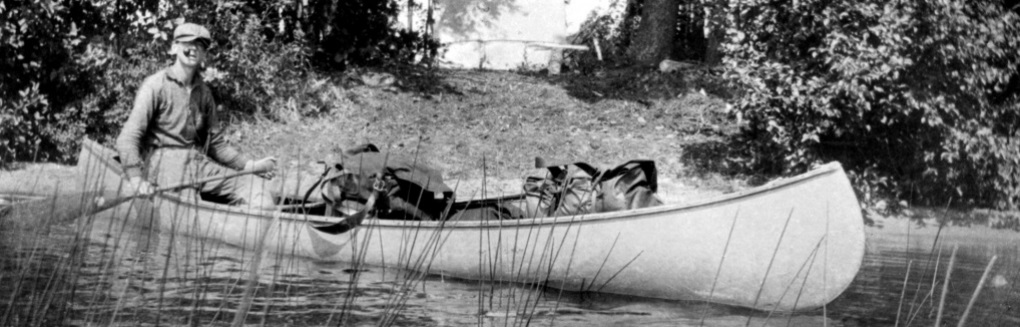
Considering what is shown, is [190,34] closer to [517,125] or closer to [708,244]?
[708,244]

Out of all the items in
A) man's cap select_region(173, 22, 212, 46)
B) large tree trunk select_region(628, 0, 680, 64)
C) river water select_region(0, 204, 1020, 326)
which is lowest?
river water select_region(0, 204, 1020, 326)

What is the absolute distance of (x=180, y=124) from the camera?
340 inches

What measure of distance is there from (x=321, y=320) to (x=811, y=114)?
6.86 meters

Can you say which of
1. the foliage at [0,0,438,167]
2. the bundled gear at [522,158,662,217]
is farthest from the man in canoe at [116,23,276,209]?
the foliage at [0,0,438,167]

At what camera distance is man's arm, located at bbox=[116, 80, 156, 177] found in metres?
8.23

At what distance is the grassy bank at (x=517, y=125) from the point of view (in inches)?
→ 519

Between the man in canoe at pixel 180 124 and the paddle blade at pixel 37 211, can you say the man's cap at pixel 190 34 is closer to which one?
the man in canoe at pixel 180 124

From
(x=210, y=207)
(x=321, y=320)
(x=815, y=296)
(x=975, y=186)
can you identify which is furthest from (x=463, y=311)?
(x=975, y=186)

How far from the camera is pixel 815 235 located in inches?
245

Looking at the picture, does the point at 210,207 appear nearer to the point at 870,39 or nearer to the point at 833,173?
the point at 833,173

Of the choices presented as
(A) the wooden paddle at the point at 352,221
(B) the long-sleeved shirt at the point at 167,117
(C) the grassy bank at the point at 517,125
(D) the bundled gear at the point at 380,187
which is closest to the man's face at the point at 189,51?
(B) the long-sleeved shirt at the point at 167,117

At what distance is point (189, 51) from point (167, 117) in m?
0.50

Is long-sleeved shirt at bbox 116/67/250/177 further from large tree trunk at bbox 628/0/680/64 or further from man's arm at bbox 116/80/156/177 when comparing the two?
large tree trunk at bbox 628/0/680/64

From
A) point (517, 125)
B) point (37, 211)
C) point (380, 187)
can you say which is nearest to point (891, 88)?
point (517, 125)
